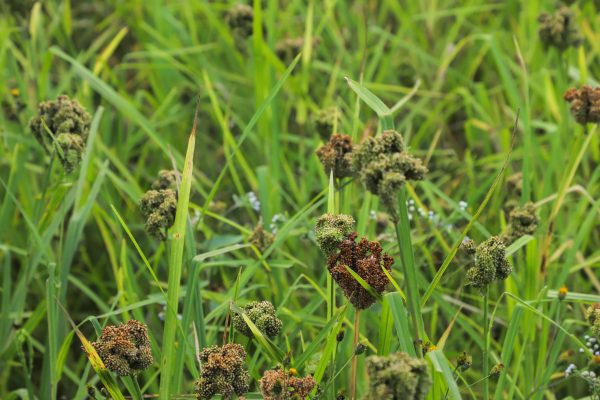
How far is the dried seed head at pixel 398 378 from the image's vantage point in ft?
4.30

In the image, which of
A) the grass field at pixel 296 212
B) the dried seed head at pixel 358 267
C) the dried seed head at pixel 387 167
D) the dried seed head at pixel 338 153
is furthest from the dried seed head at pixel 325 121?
the dried seed head at pixel 387 167

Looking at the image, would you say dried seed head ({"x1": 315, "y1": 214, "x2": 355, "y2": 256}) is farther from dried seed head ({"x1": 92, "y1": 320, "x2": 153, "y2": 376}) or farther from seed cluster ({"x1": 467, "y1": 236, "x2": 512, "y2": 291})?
dried seed head ({"x1": 92, "y1": 320, "x2": 153, "y2": 376})

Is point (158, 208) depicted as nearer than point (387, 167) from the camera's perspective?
No

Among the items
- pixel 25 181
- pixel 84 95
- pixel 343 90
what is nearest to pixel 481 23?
pixel 343 90

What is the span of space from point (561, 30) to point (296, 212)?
3.53ft

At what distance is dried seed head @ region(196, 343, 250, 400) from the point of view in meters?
1.53

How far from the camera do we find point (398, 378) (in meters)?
1.31

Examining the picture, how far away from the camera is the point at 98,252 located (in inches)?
125

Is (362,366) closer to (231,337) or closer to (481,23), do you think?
(231,337)

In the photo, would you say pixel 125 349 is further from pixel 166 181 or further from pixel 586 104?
pixel 586 104

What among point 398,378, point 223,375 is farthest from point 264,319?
point 398,378

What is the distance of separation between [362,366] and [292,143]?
1.50 meters

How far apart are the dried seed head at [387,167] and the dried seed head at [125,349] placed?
0.52 metres

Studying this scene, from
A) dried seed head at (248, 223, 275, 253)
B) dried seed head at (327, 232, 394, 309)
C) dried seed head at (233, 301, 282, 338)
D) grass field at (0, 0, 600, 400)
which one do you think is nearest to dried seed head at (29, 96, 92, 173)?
grass field at (0, 0, 600, 400)
